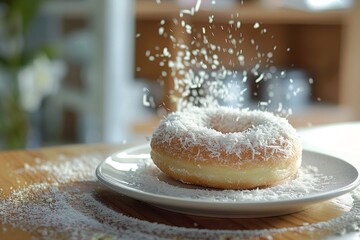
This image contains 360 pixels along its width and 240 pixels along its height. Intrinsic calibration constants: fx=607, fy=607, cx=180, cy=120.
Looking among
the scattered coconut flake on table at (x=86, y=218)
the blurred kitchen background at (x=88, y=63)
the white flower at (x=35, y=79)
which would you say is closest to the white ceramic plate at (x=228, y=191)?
the scattered coconut flake on table at (x=86, y=218)

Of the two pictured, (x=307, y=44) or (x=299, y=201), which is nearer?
(x=299, y=201)

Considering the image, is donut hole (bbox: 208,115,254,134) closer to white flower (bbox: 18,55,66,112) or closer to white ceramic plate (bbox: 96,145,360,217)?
white ceramic plate (bbox: 96,145,360,217)

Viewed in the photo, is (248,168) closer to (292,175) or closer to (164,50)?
(292,175)

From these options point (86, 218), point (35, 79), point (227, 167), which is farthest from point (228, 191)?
point (35, 79)

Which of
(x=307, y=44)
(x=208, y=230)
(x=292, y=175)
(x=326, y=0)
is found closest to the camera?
(x=208, y=230)

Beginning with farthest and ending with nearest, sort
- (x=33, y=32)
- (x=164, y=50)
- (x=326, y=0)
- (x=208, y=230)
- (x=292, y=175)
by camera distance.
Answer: (x=326, y=0)
(x=33, y=32)
(x=164, y=50)
(x=292, y=175)
(x=208, y=230)

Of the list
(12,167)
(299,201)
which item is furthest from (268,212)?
(12,167)

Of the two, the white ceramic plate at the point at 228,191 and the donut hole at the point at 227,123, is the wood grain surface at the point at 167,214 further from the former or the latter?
the donut hole at the point at 227,123

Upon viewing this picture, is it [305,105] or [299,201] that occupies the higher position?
[299,201]
